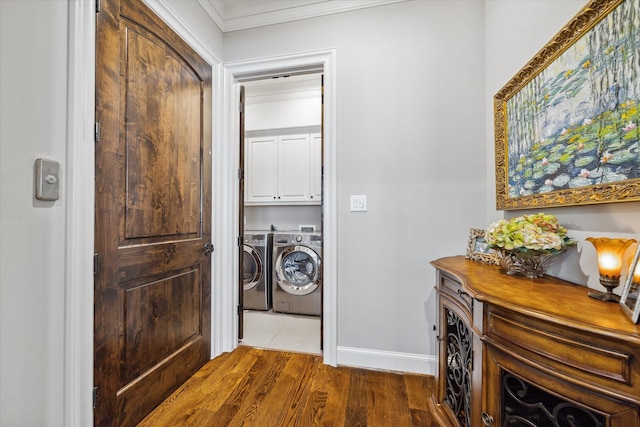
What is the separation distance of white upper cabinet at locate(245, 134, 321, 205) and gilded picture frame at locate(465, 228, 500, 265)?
76.2 inches

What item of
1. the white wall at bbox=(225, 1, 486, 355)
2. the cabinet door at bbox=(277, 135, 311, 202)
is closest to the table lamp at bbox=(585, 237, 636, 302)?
the white wall at bbox=(225, 1, 486, 355)

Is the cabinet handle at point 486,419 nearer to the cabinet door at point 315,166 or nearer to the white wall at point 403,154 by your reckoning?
the white wall at point 403,154

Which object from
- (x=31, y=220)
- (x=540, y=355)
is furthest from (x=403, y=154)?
(x=31, y=220)

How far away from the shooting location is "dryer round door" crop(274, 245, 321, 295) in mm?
2783

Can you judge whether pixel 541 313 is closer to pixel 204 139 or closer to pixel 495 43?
pixel 495 43

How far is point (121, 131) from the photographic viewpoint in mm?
1254

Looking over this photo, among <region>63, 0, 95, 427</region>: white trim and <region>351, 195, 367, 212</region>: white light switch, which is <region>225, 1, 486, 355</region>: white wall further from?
<region>63, 0, 95, 427</region>: white trim

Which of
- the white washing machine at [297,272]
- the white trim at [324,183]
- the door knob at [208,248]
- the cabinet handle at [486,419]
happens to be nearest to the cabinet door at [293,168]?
the white washing machine at [297,272]

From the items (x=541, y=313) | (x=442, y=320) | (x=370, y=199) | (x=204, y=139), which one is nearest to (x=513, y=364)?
(x=541, y=313)

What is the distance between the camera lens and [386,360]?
5.94ft

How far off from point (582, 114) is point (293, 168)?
2697 millimetres

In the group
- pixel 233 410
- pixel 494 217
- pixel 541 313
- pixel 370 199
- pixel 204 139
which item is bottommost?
pixel 233 410

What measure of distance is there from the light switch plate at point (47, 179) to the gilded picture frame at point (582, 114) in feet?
6.49

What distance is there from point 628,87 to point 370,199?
1242 millimetres
